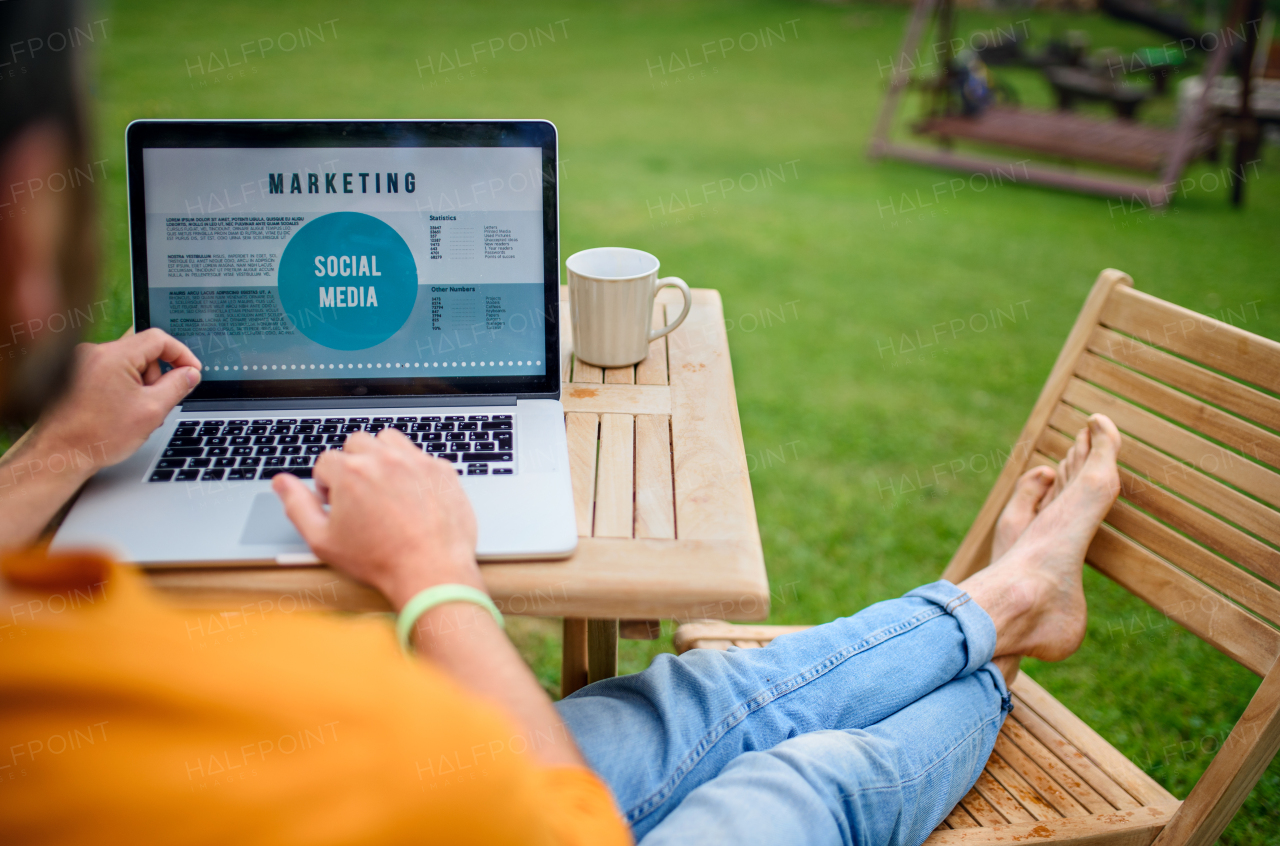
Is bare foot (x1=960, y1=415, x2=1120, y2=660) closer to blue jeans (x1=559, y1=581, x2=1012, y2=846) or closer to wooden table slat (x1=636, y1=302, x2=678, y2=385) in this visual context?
blue jeans (x1=559, y1=581, x2=1012, y2=846)

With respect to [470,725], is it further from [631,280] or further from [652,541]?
[631,280]

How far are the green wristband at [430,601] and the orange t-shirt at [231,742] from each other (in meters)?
0.18

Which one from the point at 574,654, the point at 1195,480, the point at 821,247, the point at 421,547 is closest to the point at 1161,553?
the point at 1195,480

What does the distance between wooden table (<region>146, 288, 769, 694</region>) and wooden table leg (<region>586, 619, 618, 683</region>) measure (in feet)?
1.19

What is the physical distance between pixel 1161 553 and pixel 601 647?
0.88 meters

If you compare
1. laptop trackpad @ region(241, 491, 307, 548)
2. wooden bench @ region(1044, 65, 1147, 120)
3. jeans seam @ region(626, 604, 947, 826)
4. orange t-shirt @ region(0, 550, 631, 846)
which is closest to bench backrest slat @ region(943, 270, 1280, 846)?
jeans seam @ region(626, 604, 947, 826)

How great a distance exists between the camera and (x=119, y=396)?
917mm

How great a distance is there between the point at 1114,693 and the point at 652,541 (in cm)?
168

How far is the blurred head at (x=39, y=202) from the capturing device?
413 millimetres

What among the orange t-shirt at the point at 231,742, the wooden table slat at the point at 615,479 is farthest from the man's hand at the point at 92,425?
the wooden table slat at the point at 615,479

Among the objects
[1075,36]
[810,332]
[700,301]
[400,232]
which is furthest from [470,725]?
[1075,36]

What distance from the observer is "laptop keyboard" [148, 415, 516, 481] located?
945 millimetres

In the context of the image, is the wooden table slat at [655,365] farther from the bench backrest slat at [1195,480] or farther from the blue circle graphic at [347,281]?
the bench backrest slat at [1195,480]

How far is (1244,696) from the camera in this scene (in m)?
2.02
